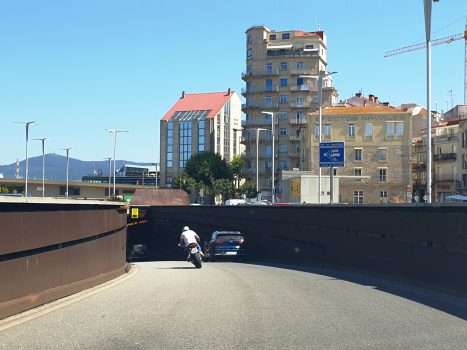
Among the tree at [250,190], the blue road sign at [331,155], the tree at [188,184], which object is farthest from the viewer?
the tree at [188,184]

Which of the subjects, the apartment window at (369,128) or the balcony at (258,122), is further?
the balcony at (258,122)

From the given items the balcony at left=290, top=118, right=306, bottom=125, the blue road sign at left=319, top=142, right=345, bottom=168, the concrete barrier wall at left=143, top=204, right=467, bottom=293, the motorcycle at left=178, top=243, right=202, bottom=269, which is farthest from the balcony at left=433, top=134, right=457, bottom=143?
the motorcycle at left=178, top=243, right=202, bottom=269

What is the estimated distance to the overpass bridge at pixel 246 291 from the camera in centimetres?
692

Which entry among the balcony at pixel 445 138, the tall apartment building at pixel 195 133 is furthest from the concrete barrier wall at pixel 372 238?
the tall apartment building at pixel 195 133

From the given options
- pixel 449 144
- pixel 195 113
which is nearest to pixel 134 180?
pixel 195 113

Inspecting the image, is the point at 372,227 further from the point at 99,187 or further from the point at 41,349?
the point at 99,187

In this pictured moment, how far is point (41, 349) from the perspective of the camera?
6.29m

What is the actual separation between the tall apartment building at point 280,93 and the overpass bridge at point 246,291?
8786cm

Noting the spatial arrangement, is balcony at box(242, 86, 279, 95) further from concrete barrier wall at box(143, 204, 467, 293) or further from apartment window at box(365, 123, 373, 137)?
concrete barrier wall at box(143, 204, 467, 293)

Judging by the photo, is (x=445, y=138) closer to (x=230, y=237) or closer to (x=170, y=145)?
(x=230, y=237)

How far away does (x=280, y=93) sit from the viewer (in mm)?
104000

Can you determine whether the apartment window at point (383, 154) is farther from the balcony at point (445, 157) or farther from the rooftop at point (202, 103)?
the rooftop at point (202, 103)

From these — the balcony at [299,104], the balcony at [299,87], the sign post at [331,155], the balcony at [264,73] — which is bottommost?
the sign post at [331,155]

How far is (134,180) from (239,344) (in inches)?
7271
